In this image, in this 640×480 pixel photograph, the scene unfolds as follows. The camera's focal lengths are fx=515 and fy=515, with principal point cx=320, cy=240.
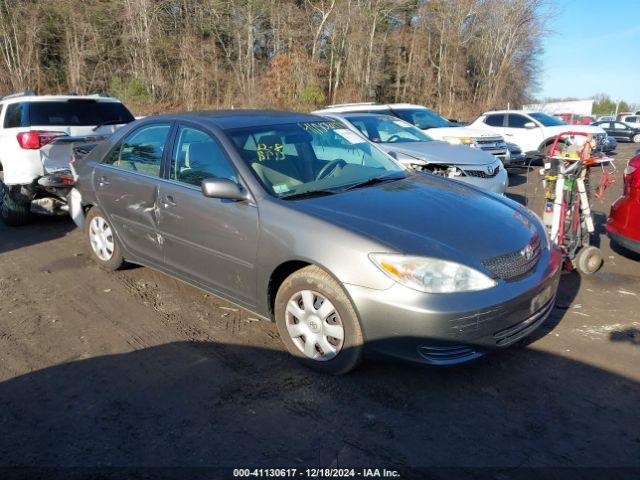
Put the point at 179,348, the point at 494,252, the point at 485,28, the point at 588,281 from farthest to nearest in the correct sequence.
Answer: the point at 485,28, the point at 588,281, the point at 179,348, the point at 494,252

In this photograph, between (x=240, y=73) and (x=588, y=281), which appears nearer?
(x=588, y=281)

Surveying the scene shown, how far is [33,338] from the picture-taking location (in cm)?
401

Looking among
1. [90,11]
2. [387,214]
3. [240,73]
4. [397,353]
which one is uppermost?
[90,11]

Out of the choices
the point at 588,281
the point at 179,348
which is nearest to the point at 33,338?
the point at 179,348

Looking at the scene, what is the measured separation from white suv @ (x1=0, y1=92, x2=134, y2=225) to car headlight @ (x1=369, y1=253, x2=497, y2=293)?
5259mm

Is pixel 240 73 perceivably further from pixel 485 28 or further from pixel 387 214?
pixel 387 214

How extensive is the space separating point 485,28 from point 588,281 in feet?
113

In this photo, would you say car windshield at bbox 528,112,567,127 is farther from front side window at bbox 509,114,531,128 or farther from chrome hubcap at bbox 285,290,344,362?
chrome hubcap at bbox 285,290,344,362

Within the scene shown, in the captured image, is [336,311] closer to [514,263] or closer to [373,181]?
[514,263]

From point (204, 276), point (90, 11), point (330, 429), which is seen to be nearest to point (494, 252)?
point (330, 429)

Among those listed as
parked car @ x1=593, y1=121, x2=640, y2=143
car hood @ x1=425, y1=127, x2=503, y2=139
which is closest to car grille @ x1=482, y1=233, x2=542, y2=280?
car hood @ x1=425, y1=127, x2=503, y2=139

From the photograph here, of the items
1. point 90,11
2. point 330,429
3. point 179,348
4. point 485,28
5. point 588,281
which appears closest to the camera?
point 330,429

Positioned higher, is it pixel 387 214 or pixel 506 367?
pixel 387 214

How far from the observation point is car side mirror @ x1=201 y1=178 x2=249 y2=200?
3.50 metres
